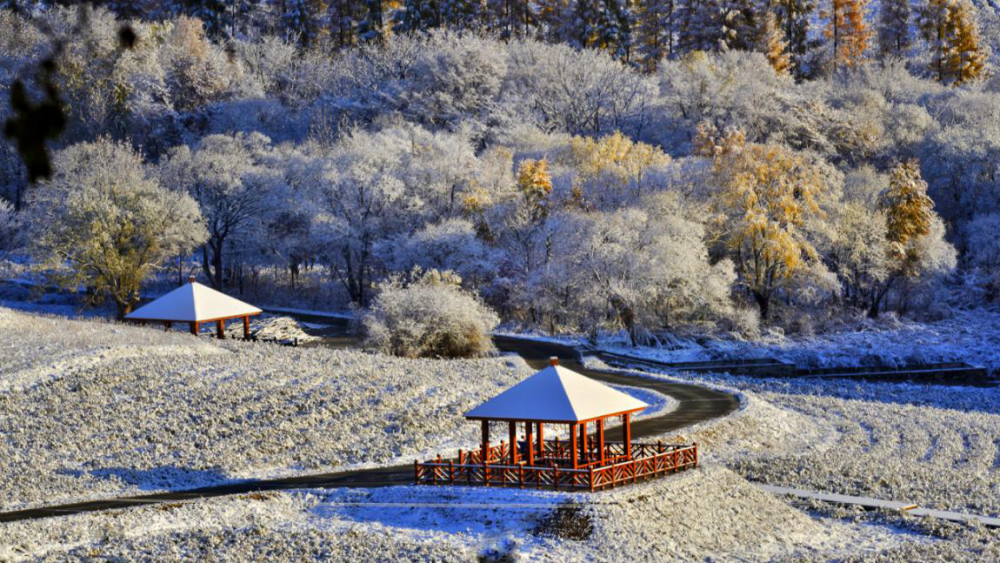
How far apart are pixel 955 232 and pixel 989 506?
4678 cm

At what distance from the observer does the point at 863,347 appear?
160ft

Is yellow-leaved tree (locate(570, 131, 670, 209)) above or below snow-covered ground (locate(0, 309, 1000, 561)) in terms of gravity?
above

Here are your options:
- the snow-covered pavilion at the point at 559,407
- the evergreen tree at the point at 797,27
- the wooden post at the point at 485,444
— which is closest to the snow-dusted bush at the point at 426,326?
the wooden post at the point at 485,444

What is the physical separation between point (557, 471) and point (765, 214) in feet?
115

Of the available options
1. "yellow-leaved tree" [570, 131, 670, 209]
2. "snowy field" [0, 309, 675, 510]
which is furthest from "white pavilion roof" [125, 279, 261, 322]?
"yellow-leaved tree" [570, 131, 670, 209]

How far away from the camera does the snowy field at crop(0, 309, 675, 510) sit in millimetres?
25172

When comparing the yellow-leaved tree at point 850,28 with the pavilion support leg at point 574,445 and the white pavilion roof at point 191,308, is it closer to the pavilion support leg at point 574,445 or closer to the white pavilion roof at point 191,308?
the white pavilion roof at point 191,308

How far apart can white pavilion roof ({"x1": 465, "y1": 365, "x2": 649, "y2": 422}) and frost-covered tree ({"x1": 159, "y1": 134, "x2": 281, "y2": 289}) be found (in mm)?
43940

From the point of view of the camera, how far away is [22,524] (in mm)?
20391

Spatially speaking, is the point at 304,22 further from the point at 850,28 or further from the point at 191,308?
the point at 191,308

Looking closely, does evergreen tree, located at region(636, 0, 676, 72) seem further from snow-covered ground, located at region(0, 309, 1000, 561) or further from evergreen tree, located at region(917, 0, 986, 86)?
snow-covered ground, located at region(0, 309, 1000, 561)

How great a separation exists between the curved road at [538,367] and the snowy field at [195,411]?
768 millimetres

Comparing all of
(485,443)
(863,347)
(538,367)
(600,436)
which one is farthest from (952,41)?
(485,443)

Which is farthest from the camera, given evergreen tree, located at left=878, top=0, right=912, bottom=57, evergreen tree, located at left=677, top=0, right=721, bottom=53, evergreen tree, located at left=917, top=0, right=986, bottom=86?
evergreen tree, located at left=878, top=0, right=912, bottom=57
